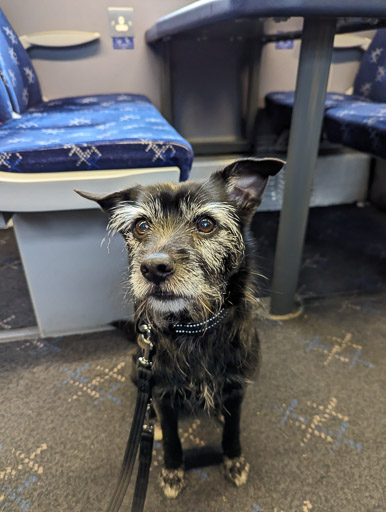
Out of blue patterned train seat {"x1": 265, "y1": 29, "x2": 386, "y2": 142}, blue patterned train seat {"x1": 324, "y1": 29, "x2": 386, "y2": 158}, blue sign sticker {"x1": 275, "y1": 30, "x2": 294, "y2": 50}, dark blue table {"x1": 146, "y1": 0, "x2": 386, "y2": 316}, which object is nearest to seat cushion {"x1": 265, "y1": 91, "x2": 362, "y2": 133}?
blue patterned train seat {"x1": 265, "y1": 29, "x2": 386, "y2": 142}

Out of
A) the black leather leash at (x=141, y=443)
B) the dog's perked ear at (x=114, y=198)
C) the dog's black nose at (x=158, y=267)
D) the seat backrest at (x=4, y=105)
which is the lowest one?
the black leather leash at (x=141, y=443)

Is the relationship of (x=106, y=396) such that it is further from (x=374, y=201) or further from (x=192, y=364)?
(x=374, y=201)

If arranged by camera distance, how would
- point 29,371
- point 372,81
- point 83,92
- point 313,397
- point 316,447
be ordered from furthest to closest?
point 83,92 → point 372,81 → point 29,371 → point 313,397 → point 316,447

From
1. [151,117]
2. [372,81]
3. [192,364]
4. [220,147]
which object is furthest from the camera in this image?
[220,147]

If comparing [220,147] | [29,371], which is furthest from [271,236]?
[29,371]

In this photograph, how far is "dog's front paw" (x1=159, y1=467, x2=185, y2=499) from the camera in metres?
0.90

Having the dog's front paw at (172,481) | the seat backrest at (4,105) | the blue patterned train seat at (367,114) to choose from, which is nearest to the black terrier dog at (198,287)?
the dog's front paw at (172,481)

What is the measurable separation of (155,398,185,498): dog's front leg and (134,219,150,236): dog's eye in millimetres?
436

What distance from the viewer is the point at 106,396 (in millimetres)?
1168

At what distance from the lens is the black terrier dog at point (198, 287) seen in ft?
2.40

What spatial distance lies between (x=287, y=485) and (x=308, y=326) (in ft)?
2.24

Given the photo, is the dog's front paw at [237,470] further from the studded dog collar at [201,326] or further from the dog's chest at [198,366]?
the studded dog collar at [201,326]

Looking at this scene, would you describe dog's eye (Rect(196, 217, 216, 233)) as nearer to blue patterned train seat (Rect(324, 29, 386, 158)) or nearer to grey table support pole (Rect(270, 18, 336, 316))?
grey table support pole (Rect(270, 18, 336, 316))

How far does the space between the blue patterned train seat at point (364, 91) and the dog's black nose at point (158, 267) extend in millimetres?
1717
